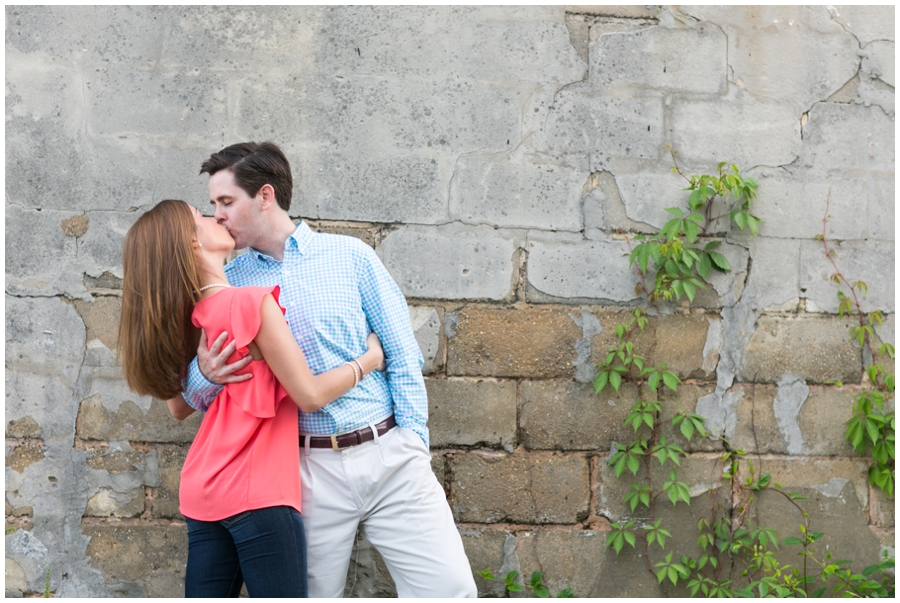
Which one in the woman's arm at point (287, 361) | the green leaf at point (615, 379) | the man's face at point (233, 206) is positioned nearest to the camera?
the woman's arm at point (287, 361)

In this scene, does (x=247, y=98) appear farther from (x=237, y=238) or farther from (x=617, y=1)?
(x=617, y=1)

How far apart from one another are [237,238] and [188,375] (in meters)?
0.44

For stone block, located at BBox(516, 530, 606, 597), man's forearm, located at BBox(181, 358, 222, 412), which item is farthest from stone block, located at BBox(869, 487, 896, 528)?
man's forearm, located at BBox(181, 358, 222, 412)

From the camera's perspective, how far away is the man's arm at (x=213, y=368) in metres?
1.79

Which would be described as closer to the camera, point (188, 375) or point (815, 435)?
point (188, 375)

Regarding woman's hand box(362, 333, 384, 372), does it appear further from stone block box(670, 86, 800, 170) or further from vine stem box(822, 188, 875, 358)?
vine stem box(822, 188, 875, 358)

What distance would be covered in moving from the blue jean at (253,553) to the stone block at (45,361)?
3.76 feet

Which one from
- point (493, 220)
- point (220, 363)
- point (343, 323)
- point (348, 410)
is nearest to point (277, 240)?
point (343, 323)

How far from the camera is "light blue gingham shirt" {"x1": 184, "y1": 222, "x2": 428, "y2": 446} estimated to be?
1970mm

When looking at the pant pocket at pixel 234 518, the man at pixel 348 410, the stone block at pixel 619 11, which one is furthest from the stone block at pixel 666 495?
the stone block at pixel 619 11

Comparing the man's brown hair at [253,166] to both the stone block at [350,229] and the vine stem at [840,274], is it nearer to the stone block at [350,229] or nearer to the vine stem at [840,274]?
the stone block at [350,229]

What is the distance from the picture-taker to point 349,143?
8.84ft

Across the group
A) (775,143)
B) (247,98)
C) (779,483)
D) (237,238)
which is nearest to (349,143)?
(247,98)

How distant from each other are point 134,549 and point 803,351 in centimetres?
286
